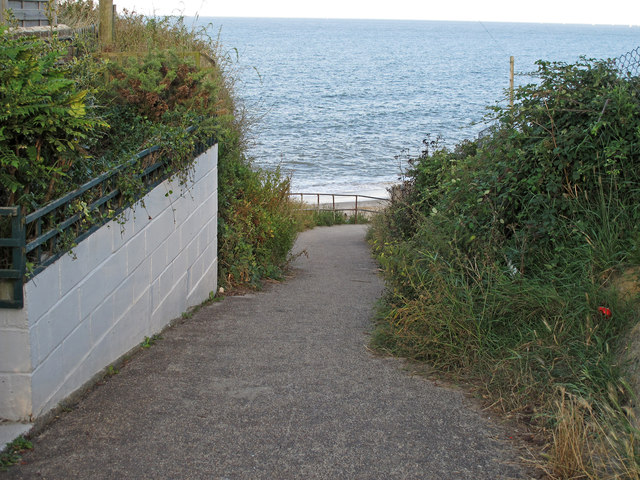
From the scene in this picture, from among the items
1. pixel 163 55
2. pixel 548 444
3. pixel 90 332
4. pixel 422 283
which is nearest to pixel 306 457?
pixel 548 444

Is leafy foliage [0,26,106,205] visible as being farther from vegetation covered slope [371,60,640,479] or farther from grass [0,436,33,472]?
vegetation covered slope [371,60,640,479]

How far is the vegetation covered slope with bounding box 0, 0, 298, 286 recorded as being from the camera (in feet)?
13.0

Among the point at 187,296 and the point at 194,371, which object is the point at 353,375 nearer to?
the point at 194,371

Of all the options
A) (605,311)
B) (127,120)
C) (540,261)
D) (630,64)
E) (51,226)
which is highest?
(630,64)

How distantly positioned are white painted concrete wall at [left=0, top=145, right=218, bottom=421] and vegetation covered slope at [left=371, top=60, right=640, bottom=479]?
2.03 meters

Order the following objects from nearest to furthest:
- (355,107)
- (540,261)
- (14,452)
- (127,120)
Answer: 1. (14,452)
2. (540,261)
3. (127,120)
4. (355,107)

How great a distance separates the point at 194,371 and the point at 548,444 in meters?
2.56

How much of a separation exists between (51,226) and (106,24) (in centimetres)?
715

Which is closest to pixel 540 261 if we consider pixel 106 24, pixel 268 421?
pixel 268 421

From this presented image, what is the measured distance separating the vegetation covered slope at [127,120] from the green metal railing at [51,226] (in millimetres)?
99

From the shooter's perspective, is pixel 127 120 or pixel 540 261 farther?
pixel 127 120

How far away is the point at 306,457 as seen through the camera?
144 inches

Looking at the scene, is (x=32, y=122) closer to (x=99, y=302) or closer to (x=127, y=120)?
(x=99, y=302)

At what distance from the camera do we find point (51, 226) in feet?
13.0
